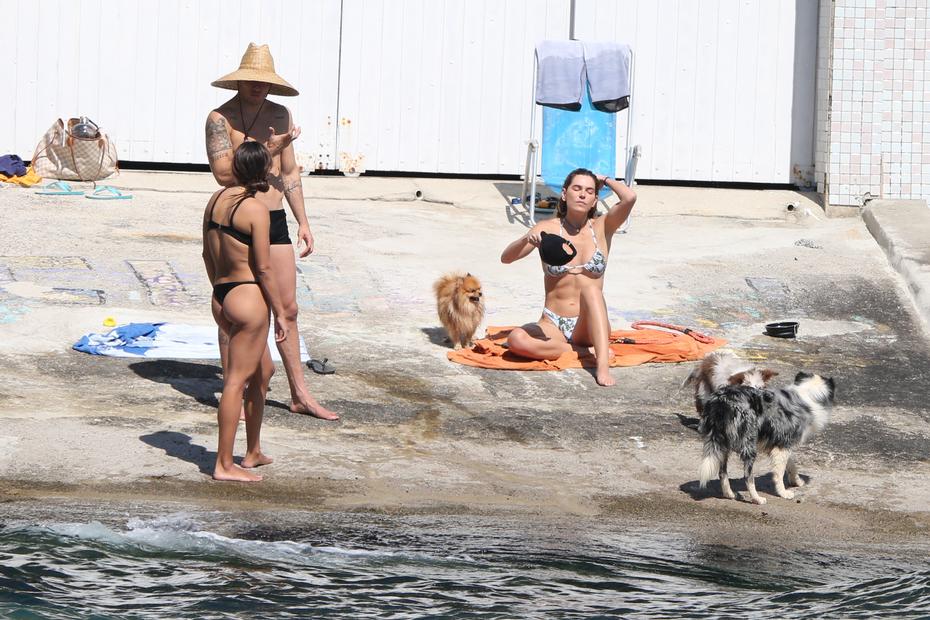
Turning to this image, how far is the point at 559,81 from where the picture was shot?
13328 millimetres

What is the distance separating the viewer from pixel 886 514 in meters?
6.55

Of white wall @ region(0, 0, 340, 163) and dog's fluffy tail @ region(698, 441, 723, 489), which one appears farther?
white wall @ region(0, 0, 340, 163)

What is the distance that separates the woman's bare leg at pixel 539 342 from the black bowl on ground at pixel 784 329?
5.42 feet

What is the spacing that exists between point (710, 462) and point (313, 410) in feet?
7.55

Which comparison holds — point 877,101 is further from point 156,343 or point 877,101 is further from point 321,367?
point 156,343

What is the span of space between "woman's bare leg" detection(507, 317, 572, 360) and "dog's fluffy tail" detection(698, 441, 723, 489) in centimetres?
253

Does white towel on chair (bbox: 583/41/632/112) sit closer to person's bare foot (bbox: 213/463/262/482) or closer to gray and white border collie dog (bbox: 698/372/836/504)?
gray and white border collie dog (bbox: 698/372/836/504)

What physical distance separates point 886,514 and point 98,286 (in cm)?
585

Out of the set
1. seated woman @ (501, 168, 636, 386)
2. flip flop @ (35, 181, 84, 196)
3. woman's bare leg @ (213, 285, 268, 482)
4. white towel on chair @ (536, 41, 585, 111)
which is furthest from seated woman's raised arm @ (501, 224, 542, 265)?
flip flop @ (35, 181, 84, 196)

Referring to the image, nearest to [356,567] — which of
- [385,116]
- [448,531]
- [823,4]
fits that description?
[448,531]

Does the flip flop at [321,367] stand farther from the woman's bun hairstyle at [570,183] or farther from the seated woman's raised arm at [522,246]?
the woman's bun hairstyle at [570,183]

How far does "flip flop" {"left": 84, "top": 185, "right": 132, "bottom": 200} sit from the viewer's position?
12688 millimetres

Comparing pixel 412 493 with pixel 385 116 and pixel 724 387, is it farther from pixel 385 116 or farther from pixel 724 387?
pixel 385 116

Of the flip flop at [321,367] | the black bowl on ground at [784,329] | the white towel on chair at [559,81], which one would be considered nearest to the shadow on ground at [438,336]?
the flip flop at [321,367]
